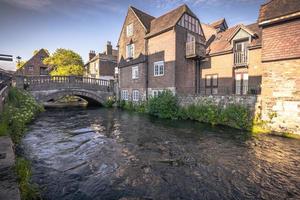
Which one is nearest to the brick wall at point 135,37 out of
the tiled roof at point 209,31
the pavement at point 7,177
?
the tiled roof at point 209,31

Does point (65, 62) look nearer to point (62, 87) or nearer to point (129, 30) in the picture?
point (62, 87)

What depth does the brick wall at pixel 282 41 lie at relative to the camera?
9.89 m

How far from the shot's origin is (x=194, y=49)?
1820 centimetres

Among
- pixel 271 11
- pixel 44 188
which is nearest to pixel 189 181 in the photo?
pixel 44 188

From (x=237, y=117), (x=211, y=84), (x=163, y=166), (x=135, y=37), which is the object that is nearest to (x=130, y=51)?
(x=135, y=37)

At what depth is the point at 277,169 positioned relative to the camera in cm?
597

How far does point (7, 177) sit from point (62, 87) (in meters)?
20.7

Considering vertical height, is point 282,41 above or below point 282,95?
above

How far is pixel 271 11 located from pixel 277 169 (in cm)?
1017

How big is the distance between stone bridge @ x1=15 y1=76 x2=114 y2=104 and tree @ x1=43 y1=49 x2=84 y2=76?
7.71 meters

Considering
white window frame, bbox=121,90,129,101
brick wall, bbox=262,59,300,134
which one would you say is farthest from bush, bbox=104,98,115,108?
brick wall, bbox=262,59,300,134

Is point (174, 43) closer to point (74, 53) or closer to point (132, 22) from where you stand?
point (132, 22)

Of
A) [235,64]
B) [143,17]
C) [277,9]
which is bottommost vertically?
[235,64]

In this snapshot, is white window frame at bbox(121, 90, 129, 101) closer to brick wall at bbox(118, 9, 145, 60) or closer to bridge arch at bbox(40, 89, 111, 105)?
bridge arch at bbox(40, 89, 111, 105)
